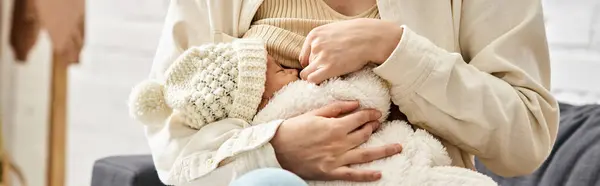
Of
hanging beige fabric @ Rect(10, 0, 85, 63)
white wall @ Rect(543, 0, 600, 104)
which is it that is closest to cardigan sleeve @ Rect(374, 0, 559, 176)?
A: white wall @ Rect(543, 0, 600, 104)

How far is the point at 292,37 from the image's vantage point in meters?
1.06

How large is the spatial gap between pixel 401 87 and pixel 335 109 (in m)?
0.09

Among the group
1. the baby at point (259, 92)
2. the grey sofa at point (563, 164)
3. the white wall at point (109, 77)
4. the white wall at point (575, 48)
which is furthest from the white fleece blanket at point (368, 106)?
the white wall at point (109, 77)

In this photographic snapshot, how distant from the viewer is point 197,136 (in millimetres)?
1034

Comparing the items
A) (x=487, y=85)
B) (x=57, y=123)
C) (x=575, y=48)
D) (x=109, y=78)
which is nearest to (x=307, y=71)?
(x=487, y=85)

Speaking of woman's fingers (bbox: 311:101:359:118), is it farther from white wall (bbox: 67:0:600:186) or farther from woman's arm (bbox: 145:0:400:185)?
white wall (bbox: 67:0:600:186)

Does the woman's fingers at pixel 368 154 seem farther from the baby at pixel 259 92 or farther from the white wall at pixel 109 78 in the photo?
the white wall at pixel 109 78

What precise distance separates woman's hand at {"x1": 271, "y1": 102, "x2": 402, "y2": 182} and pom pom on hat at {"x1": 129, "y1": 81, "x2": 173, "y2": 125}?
0.21 m

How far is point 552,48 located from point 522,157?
77 cm

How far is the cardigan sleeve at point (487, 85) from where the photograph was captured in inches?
38.4

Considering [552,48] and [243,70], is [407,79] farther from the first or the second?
[552,48]

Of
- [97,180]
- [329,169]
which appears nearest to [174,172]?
[329,169]

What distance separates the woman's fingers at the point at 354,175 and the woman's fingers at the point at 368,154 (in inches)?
0.6

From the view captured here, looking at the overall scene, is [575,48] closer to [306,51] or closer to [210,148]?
[306,51]
